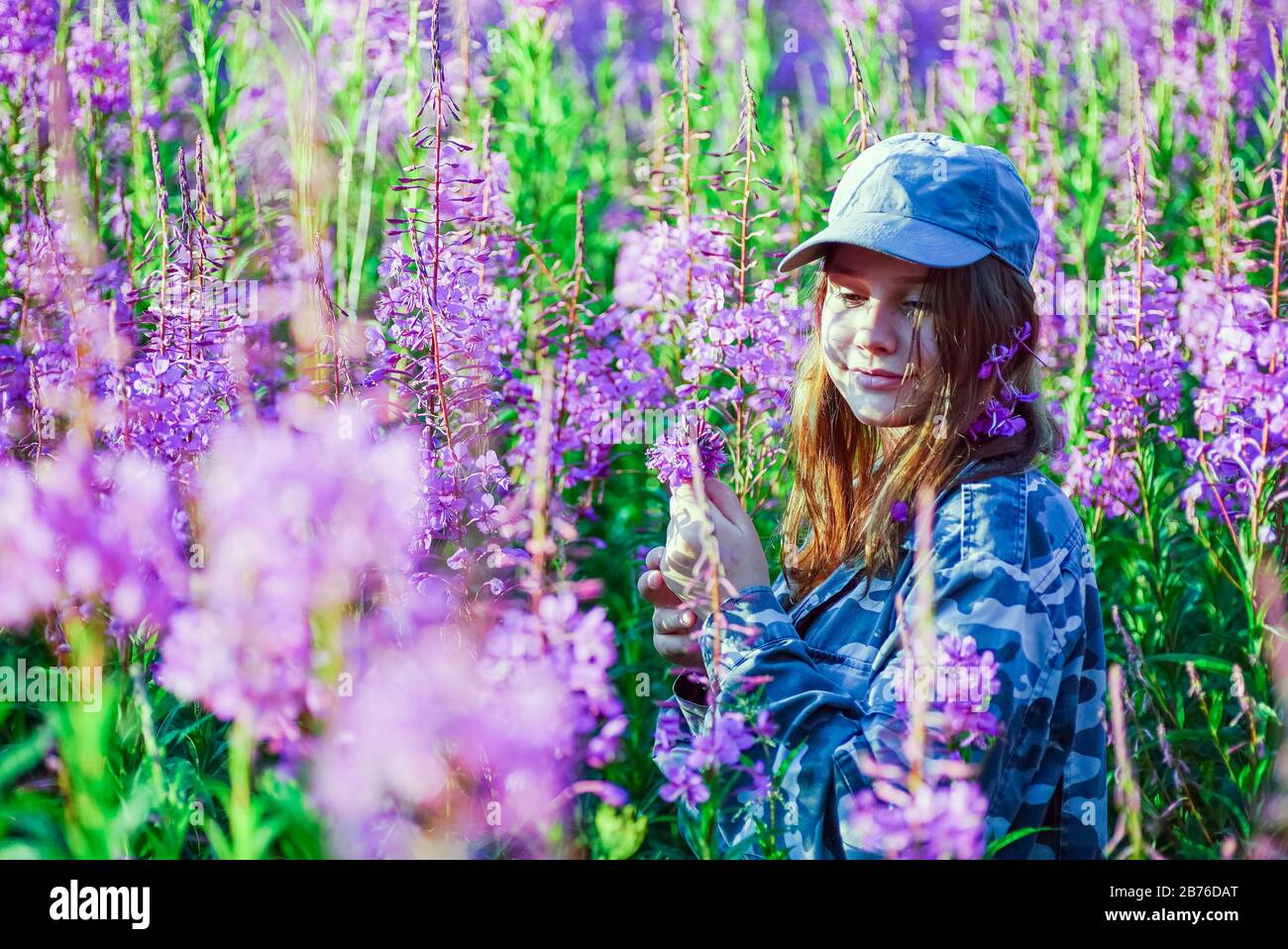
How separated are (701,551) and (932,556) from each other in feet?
1.18

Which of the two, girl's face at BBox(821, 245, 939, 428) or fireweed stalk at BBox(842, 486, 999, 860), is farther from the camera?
girl's face at BBox(821, 245, 939, 428)

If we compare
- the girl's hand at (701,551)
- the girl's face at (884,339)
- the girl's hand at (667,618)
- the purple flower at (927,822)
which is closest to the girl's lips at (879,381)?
the girl's face at (884,339)

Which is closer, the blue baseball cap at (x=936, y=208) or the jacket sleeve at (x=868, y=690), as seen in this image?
the jacket sleeve at (x=868, y=690)

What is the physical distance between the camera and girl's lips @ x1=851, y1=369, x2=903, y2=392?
6.54ft

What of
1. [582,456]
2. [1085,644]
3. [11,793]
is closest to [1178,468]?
[1085,644]

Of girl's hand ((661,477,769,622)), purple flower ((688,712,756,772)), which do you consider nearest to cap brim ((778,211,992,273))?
girl's hand ((661,477,769,622))

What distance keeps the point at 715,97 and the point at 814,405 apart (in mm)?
3477

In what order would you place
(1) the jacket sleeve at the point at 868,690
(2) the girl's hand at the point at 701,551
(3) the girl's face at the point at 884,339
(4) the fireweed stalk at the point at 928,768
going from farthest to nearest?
1. (3) the girl's face at the point at 884,339
2. (2) the girl's hand at the point at 701,551
3. (1) the jacket sleeve at the point at 868,690
4. (4) the fireweed stalk at the point at 928,768

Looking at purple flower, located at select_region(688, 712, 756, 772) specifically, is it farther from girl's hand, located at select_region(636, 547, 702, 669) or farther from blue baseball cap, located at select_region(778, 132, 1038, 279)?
blue baseball cap, located at select_region(778, 132, 1038, 279)

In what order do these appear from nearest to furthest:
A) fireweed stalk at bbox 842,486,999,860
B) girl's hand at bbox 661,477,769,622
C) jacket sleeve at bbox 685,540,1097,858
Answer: fireweed stalk at bbox 842,486,999,860 < jacket sleeve at bbox 685,540,1097,858 < girl's hand at bbox 661,477,769,622

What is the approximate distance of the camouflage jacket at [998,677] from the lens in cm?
175

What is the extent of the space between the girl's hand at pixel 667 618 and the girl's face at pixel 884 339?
0.45m

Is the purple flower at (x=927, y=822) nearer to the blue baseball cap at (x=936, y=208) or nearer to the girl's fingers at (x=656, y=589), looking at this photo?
the girl's fingers at (x=656, y=589)

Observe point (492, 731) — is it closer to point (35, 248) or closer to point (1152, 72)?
point (35, 248)
